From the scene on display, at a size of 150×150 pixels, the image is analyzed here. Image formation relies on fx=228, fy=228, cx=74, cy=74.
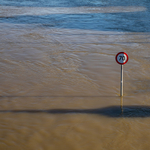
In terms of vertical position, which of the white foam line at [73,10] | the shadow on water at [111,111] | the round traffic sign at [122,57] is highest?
the white foam line at [73,10]

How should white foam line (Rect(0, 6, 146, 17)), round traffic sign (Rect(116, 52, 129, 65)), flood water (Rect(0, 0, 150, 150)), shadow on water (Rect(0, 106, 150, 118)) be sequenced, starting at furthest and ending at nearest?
white foam line (Rect(0, 6, 146, 17))
round traffic sign (Rect(116, 52, 129, 65))
shadow on water (Rect(0, 106, 150, 118))
flood water (Rect(0, 0, 150, 150))

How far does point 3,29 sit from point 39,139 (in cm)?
990

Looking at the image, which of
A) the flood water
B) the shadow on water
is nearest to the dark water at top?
the flood water

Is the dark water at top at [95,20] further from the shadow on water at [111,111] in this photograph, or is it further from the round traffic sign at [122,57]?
the shadow on water at [111,111]

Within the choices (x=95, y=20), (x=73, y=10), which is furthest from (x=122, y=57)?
(x=73, y=10)

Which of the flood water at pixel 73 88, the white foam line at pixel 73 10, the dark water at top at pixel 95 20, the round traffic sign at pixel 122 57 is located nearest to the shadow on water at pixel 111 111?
the flood water at pixel 73 88

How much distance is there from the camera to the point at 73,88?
6539 millimetres

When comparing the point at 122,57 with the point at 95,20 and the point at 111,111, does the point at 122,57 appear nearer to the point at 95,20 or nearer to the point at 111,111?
the point at 111,111

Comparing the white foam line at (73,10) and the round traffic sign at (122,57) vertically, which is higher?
the white foam line at (73,10)

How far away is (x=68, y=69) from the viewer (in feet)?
25.5

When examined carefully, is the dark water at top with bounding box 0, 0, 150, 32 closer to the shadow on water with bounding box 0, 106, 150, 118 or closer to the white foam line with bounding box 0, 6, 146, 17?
the white foam line with bounding box 0, 6, 146, 17

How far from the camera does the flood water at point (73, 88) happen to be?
181 inches

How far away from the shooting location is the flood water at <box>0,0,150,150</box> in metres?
4.61

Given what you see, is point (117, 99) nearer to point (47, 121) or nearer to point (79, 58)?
point (47, 121)
